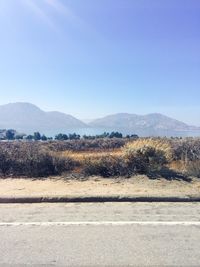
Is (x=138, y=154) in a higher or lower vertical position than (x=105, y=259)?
higher

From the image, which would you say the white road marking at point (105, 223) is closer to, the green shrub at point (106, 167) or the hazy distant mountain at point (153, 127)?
the green shrub at point (106, 167)

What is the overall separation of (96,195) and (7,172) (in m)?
5.08

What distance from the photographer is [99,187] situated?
33.5 ft

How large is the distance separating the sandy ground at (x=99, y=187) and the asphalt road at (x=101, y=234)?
877mm

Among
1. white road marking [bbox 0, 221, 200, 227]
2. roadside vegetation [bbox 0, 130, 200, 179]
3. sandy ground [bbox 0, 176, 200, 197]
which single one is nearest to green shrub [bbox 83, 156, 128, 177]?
roadside vegetation [bbox 0, 130, 200, 179]

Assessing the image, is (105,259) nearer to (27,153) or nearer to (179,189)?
(179,189)

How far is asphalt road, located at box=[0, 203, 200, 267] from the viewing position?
207 inches

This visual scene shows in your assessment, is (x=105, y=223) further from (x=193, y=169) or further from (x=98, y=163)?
(x=193, y=169)

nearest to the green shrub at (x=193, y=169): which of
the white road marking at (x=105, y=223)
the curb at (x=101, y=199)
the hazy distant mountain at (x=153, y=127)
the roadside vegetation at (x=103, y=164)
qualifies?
the roadside vegetation at (x=103, y=164)

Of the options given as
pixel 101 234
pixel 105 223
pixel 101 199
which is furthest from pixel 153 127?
pixel 101 234

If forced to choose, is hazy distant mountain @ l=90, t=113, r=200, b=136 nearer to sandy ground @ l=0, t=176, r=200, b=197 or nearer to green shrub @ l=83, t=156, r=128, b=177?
green shrub @ l=83, t=156, r=128, b=177

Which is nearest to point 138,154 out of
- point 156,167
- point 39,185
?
point 156,167

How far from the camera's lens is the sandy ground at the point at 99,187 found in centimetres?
923

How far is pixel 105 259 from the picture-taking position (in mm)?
5227
